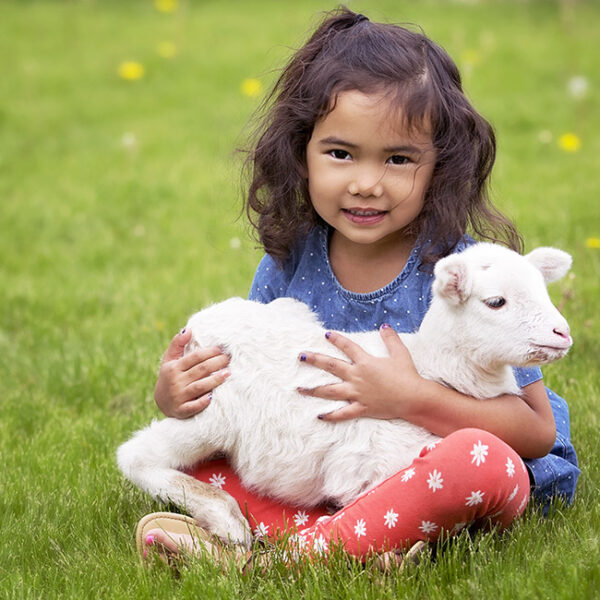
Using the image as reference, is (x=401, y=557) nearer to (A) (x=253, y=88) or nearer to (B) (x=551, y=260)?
(B) (x=551, y=260)

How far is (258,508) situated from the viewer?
286 cm

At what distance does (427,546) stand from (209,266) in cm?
325

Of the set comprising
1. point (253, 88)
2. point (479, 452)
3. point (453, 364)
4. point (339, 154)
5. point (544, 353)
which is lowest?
point (253, 88)

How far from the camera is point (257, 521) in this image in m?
2.85

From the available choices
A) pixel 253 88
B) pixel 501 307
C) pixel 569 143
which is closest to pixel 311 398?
pixel 501 307

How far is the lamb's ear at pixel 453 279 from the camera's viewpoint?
2.47 m

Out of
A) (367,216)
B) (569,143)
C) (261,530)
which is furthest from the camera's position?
(569,143)

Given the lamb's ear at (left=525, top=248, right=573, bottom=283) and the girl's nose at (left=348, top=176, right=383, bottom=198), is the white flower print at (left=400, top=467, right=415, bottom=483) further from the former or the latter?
the girl's nose at (left=348, top=176, right=383, bottom=198)

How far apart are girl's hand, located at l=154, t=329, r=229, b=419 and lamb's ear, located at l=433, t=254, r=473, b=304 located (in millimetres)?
687

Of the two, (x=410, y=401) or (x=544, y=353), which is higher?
(x=544, y=353)

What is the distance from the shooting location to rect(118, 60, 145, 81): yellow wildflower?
954cm

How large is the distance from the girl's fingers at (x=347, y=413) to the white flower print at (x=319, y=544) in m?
0.32

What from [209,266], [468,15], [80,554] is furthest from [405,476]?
[468,15]

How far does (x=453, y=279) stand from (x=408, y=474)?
53 cm
